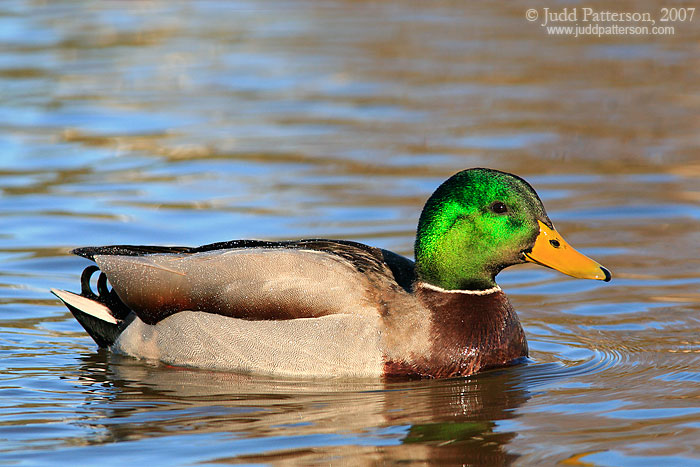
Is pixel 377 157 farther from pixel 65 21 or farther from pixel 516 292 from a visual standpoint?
pixel 65 21

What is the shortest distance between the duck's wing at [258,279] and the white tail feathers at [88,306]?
0.22 m

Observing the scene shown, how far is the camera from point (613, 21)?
18.8m

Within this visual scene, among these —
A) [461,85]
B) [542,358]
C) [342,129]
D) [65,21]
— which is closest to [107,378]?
[542,358]

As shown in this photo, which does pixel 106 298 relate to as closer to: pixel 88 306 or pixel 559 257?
pixel 88 306

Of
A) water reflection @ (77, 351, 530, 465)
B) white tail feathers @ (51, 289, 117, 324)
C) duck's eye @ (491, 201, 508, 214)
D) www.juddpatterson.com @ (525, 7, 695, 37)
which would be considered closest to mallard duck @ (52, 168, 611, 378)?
duck's eye @ (491, 201, 508, 214)

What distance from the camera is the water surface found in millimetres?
6293

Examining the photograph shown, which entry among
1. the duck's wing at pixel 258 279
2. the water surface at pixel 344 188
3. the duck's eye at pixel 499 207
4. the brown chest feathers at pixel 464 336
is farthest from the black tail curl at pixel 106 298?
the duck's eye at pixel 499 207

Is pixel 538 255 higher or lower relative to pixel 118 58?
lower

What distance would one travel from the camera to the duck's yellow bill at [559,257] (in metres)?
7.22

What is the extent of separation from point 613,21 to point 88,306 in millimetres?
12799

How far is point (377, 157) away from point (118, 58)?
21.5 ft

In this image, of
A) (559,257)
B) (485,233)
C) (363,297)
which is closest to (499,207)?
(485,233)

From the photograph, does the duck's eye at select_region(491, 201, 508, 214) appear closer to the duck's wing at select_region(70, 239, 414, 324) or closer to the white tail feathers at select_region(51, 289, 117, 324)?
the duck's wing at select_region(70, 239, 414, 324)

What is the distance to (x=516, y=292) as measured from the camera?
9016 mm
